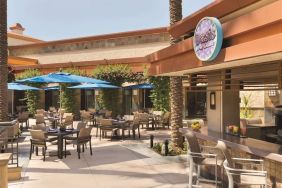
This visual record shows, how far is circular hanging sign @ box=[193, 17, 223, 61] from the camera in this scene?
6.77m

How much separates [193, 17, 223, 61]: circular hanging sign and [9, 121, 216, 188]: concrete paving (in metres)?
3.21

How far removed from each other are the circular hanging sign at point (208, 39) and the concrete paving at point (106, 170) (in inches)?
126

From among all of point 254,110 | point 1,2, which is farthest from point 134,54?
point 1,2

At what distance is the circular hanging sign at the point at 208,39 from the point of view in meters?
6.77

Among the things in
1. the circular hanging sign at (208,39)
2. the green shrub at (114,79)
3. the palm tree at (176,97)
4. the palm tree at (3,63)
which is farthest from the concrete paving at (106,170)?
the green shrub at (114,79)

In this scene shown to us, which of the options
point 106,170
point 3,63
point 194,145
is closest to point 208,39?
point 194,145

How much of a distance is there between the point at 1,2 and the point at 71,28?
4109 centimetres

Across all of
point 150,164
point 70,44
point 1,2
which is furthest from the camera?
point 70,44

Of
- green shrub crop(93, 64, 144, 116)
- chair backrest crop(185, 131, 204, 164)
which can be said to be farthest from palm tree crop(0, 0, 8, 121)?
green shrub crop(93, 64, 144, 116)

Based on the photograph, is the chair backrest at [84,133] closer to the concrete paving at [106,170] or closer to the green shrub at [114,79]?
the concrete paving at [106,170]

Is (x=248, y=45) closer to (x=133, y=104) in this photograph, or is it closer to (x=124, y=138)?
(x=124, y=138)

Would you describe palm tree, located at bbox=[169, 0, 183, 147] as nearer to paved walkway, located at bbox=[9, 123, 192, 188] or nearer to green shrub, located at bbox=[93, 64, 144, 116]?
paved walkway, located at bbox=[9, 123, 192, 188]

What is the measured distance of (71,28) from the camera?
54031 mm

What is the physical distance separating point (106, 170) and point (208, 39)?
4866 mm
